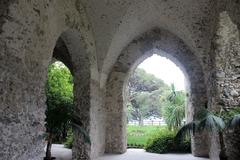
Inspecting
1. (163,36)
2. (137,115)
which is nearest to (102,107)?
(163,36)

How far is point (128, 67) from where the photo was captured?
8672 mm

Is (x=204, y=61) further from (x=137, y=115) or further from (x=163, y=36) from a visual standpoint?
(x=137, y=115)

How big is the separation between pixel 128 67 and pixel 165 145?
2874mm

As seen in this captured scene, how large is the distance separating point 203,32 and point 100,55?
9.56ft

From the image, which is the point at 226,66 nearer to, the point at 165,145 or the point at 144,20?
the point at 144,20

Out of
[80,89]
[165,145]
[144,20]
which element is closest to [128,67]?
[144,20]

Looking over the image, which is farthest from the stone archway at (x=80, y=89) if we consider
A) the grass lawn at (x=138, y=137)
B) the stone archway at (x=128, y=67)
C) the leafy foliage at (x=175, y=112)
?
the leafy foliage at (x=175, y=112)

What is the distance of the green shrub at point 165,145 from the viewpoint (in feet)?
28.2

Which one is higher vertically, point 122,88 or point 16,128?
point 122,88

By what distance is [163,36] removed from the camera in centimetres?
855

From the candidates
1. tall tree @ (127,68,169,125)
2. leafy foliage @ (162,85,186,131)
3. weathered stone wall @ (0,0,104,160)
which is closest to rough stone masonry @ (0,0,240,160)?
weathered stone wall @ (0,0,104,160)

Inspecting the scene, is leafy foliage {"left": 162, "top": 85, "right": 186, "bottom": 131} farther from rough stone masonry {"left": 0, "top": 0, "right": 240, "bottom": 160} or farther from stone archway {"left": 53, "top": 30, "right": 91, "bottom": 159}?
stone archway {"left": 53, "top": 30, "right": 91, "bottom": 159}

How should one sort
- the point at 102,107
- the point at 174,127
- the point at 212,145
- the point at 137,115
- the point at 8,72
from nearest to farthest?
the point at 8,72, the point at 212,145, the point at 102,107, the point at 174,127, the point at 137,115

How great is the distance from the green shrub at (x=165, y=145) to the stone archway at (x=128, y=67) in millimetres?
961
